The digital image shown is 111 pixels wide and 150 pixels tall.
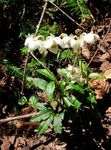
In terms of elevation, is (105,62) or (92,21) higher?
(92,21)

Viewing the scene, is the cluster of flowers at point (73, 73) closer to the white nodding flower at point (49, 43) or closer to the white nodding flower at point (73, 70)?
the white nodding flower at point (73, 70)

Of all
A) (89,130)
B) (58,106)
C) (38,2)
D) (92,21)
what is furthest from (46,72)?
(92,21)

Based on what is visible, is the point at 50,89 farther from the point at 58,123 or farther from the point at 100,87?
the point at 100,87

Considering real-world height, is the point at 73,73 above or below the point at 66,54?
below

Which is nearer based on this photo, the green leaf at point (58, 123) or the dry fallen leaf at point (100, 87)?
the green leaf at point (58, 123)

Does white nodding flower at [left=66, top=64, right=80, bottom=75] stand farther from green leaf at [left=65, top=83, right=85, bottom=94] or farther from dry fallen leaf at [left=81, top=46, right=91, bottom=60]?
dry fallen leaf at [left=81, top=46, right=91, bottom=60]

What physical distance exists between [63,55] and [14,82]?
1.55 ft

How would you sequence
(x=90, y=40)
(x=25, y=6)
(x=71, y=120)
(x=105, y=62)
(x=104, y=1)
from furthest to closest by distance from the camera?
(x=104, y=1), (x=105, y=62), (x=25, y=6), (x=71, y=120), (x=90, y=40)

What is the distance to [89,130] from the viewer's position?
2.36 meters

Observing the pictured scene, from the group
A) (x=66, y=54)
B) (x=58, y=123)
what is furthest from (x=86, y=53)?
(x=58, y=123)

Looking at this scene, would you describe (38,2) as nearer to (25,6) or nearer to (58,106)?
(25,6)

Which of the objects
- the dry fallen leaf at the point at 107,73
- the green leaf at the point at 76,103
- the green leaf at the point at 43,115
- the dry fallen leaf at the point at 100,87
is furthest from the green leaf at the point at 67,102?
the dry fallen leaf at the point at 107,73

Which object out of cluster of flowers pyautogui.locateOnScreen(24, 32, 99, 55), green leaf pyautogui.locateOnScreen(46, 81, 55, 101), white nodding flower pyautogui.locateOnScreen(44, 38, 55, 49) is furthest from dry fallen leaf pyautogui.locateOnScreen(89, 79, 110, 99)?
white nodding flower pyautogui.locateOnScreen(44, 38, 55, 49)

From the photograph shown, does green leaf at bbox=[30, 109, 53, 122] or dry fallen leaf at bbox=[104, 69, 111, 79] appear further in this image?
dry fallen leaf at bbox=[104, 69, 111, 79]
